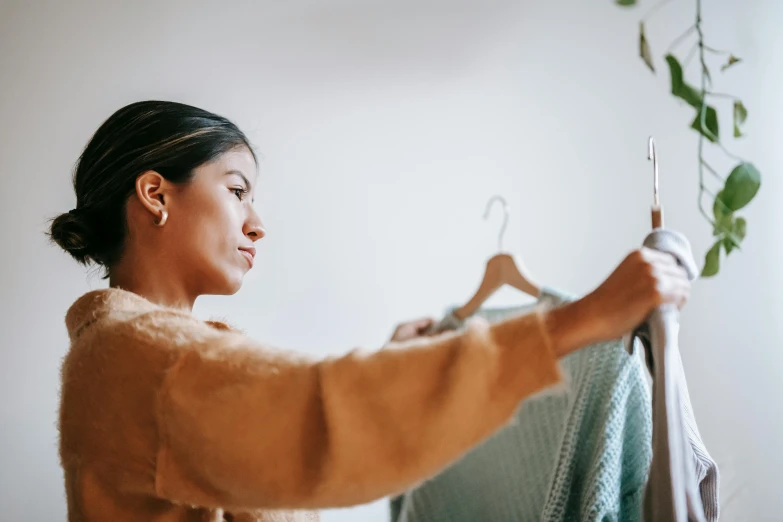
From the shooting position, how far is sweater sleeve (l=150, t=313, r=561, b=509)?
0.51 metres

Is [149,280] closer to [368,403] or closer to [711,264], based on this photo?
[368,403]

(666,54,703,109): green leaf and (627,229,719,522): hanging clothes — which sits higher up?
(666,54,703,109): green leaf

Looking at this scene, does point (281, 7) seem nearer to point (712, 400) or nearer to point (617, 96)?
point (617, 96)

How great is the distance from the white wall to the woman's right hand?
0.88m

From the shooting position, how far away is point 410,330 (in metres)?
1.05

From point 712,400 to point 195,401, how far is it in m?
1.13

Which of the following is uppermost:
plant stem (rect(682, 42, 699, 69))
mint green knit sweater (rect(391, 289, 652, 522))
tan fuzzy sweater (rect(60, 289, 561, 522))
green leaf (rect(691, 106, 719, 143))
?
plant stem (rect(682, 42, 699, 69))

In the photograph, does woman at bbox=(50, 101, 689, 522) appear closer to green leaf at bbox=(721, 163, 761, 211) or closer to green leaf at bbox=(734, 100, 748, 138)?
green leaf at bbox=(721, 163, 761, 211)

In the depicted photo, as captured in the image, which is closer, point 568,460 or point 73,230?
point 568,460

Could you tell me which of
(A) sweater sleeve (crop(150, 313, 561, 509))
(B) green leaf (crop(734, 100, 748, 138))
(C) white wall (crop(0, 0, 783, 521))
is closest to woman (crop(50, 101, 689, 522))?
(A) sweater sleeve (crop(150, 313, 561, 509))

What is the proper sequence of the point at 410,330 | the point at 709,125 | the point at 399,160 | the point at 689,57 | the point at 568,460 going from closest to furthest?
the point at 568,460
the point at 709,125
the point at 410,330
the point at 689,57
the point at 399,160

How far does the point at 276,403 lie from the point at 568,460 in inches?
16.3

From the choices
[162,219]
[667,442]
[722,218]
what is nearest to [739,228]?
[722,218]

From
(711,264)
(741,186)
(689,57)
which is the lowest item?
(711,264)
